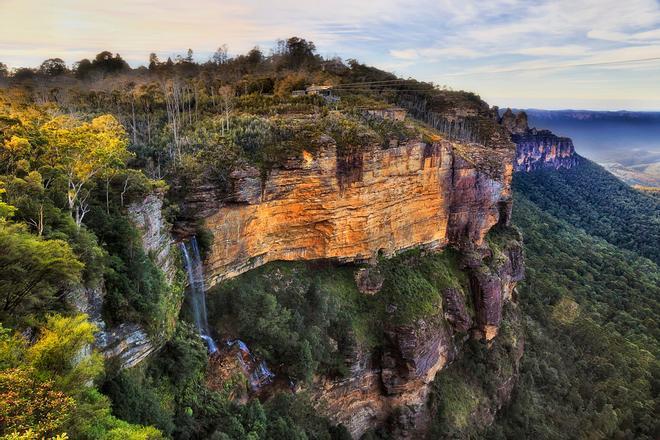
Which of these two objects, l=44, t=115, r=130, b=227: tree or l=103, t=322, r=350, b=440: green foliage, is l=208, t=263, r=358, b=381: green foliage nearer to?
l=103, t=322, r=350, b=440: green foliage

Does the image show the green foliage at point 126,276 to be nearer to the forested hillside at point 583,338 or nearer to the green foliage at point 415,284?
the green foliage at point 415,284

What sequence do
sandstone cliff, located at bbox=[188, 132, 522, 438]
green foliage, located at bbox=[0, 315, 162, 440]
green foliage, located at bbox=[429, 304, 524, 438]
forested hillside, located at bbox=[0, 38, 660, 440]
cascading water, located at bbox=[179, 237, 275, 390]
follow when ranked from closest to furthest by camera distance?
green foliage, located at bbox=[0, 315, 162, 440] < forested hillside, located at bbox=[0, 38, 660, 440] < cascading water, located at bbox=[179, 237, 275, 390] < sandstone cliff, located at bbox=[188, 132, 522, 438] < green foliage, located at bbox=[429, 304, 524, 438]

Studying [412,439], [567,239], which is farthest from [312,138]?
[567,239]

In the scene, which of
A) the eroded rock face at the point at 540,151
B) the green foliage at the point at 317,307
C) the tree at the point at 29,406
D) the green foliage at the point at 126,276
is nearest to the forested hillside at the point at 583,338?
the green foliage at the point at 317,307

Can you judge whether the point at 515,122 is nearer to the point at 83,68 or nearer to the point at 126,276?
the point at 83,68

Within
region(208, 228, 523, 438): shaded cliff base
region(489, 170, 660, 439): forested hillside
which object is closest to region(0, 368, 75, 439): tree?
region(208, 228, 523, 438): shaded cliff base

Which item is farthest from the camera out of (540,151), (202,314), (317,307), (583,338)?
(540,151)

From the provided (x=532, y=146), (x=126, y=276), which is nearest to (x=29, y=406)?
(x=126, y=276)
